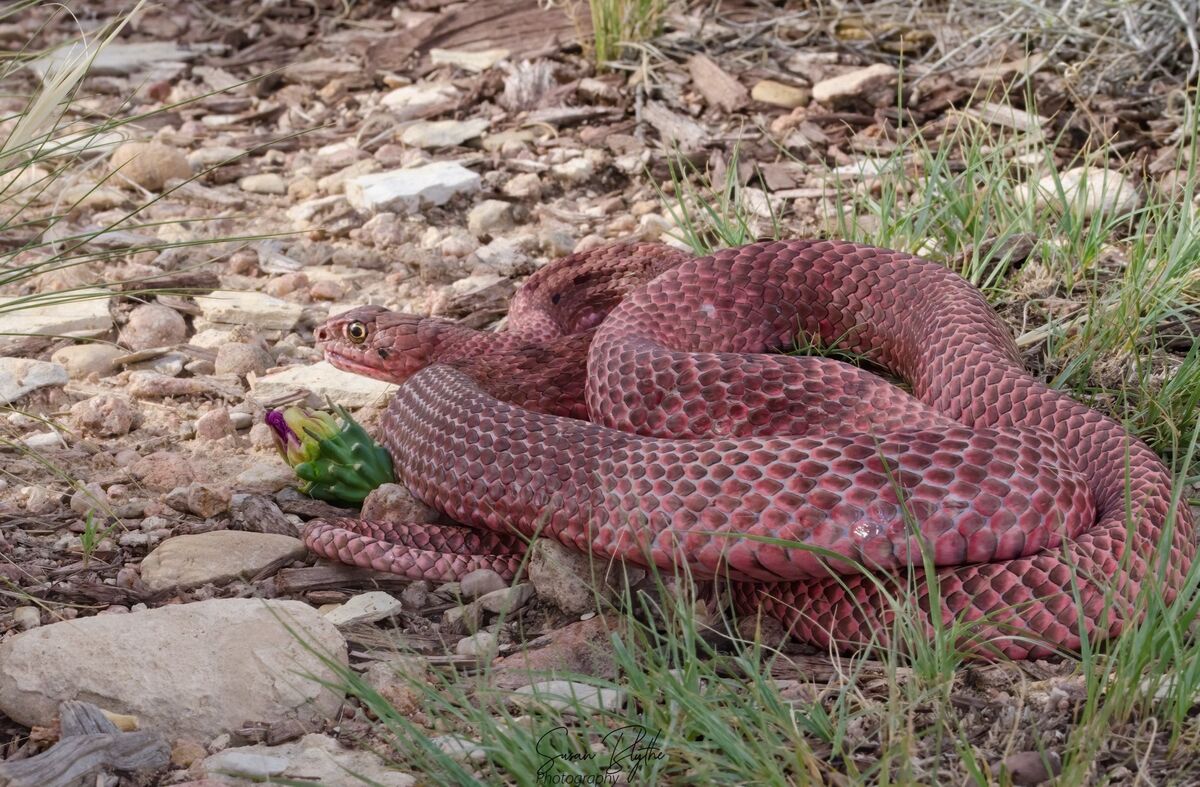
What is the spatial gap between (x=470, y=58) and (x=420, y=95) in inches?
17.8

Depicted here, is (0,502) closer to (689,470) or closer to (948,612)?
(689,470)

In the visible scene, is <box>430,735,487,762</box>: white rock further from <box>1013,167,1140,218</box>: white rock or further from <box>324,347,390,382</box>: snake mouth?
<box>1013,167,1140,218</box>: white rock

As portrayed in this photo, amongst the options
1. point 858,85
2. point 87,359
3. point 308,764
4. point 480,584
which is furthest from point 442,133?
point 308,764

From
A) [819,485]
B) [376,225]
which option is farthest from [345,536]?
[376,225]

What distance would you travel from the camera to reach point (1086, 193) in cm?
447

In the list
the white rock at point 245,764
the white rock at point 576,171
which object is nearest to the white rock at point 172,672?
the white rock at point 245,764

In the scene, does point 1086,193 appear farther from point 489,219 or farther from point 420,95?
point 420,95

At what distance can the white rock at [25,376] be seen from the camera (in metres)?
4.42

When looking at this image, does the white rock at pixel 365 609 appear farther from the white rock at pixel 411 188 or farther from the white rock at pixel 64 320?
the white rock at pixel 411 188

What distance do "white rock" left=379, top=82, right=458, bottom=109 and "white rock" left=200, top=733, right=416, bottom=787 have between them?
546 centimetres

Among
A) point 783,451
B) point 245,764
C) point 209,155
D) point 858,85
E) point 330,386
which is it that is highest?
point 783,451

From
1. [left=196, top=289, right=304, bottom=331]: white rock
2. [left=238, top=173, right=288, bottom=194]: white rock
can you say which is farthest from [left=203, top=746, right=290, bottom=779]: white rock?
[left=238, top=173, right=288, bottom=194]: white rock

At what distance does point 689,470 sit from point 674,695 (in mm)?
772
